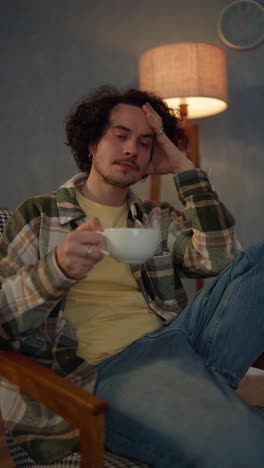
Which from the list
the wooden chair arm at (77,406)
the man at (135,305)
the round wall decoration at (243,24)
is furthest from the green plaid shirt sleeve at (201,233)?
the round wall decoration at (243,24)

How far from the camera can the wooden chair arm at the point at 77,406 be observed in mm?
713

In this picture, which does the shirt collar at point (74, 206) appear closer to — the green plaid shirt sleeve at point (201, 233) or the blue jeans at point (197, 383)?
the green plaid shirt sleeve at point (201, 233)

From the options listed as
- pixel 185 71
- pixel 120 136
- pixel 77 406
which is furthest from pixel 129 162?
pixel 185 71

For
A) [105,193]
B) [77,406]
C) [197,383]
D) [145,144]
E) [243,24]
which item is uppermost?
[243,24]

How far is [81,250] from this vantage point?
868mm

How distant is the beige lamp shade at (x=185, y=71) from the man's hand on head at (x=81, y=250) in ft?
4.41

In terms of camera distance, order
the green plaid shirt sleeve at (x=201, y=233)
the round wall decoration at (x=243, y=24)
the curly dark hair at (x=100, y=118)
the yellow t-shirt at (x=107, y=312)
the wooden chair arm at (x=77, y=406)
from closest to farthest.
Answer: the wooden chair arm at (x=77, y=406) < the yellow t-shirt at (x=107, y=312) < the green plaid shirt sleeve at (x=201, y=233) < the curly dark hair at (x=100, y=118) < the round wall decoration at (x=243, y=24)

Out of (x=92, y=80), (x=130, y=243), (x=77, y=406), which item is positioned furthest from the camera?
(x=92, y=80)

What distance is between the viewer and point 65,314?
3.79 feet

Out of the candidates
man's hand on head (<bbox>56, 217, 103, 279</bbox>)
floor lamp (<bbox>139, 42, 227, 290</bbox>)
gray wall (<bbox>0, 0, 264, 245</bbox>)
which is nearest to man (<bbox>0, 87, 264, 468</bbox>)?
man's hand on head (<bbox>56, 217, 103, 279</bbox>)

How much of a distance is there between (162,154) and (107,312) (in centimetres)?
51

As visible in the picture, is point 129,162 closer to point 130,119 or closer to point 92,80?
point 130,119

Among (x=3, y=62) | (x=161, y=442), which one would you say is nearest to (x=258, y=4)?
(x=3, y=62)

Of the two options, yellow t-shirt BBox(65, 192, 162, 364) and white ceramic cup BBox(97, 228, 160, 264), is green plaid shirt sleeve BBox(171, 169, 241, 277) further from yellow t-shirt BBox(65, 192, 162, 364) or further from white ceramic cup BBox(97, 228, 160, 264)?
white ceramic cup BBox(97, 228, 160, 264)
